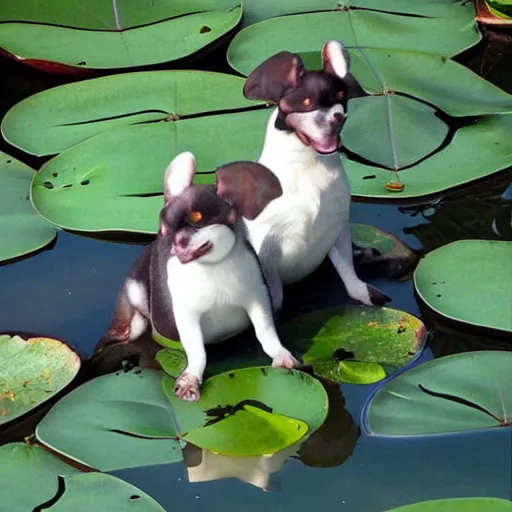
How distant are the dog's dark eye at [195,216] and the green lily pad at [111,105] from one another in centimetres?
103

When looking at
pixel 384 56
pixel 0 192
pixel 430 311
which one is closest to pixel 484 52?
pixel 384 56

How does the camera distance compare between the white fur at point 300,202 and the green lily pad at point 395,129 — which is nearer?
the white fur at point 300,202

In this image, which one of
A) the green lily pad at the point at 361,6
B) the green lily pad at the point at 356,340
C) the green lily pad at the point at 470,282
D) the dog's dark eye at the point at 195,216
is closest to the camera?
the dog's dark eye at the point at 195,216

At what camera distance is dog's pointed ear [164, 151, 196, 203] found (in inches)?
86.7

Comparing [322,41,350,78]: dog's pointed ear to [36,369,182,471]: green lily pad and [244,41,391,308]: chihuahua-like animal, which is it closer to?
[244,41,391,308]: chihuahua-like animal

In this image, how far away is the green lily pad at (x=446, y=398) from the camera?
7.33ft

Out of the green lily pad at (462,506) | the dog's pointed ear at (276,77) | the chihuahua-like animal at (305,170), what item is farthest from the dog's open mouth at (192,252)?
the green lily pad at (462,506)

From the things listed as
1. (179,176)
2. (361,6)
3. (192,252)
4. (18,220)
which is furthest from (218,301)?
(361,6)

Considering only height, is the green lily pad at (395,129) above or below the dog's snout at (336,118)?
below

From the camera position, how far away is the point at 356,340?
247 cm

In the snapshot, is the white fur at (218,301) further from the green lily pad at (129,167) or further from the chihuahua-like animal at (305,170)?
the green lily pad at (129,167)

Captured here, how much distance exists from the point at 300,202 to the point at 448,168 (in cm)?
69

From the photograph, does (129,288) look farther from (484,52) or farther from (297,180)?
(484,52)

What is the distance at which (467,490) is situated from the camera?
2.16 metres
